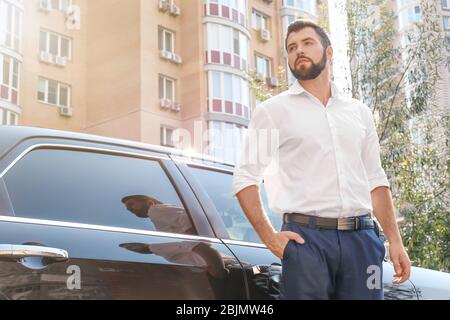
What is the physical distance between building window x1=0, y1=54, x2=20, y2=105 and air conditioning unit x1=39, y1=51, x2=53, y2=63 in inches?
26.8

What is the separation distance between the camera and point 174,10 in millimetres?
18938

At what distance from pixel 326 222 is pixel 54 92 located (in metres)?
16.0

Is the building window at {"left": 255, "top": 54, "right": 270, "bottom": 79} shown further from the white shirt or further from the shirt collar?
the white shirt

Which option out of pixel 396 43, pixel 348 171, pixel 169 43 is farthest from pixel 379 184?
pixel 169 43

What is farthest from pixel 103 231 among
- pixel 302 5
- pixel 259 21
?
pixel 302 5

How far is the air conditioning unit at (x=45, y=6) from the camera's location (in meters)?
16.9

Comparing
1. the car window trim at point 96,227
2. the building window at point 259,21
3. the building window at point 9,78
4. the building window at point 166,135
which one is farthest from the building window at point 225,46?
the car window trim at point 96,227

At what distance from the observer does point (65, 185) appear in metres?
1.90

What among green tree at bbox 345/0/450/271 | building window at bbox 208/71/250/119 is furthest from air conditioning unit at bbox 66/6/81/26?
green tree at bbox 345/0/450/271

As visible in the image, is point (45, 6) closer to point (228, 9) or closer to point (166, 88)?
point (166, 88)

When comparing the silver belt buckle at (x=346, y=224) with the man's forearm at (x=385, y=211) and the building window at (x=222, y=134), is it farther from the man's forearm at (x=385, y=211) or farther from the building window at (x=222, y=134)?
the building window at (x=222, y=134)

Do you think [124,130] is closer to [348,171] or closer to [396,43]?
[396,43]

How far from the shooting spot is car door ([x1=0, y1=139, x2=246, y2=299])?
165 cm
